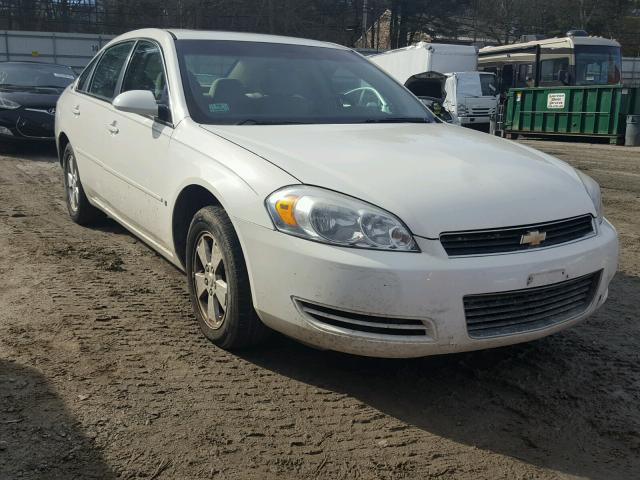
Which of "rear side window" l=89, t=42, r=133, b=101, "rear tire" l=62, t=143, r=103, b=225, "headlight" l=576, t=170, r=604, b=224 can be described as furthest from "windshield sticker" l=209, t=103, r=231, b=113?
"rear tire" l=62, t=143, r=103, b=225

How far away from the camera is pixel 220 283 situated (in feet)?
10.5

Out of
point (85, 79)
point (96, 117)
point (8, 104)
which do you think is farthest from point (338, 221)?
point (8, 104)

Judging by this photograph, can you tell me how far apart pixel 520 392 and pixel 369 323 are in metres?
0.84

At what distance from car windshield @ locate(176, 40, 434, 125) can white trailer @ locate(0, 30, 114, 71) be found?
1135 inches

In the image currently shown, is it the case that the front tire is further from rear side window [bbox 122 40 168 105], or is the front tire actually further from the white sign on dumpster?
the white sign on dumpster

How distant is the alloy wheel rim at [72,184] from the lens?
5586 millimetres

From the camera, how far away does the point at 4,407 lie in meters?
2.72

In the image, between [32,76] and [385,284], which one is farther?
[32,76]

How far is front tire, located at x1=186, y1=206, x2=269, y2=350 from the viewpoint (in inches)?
119

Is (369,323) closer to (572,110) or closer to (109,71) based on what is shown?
(109,71)

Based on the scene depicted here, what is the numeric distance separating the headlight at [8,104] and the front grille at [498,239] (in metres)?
9.18

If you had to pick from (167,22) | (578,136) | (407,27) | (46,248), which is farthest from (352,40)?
(46,248)

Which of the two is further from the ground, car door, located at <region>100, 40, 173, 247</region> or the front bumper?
car door, located at <region>100, 40, 173, 247</region>

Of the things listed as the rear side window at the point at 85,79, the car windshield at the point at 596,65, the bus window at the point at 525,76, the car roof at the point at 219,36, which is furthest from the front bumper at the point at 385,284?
the bus window at the point at 525,76
